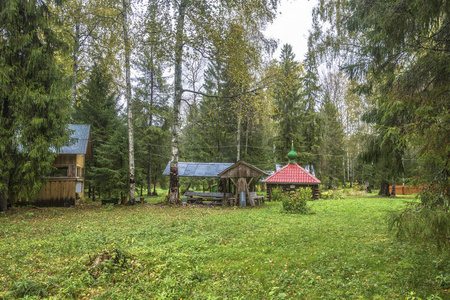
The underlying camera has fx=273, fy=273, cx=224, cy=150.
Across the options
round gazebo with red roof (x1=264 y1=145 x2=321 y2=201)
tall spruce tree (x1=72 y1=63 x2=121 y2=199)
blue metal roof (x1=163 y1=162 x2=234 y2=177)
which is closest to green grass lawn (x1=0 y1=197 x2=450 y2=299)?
blue metal roof (x1=163 y1=162 x2=234 y2=177)

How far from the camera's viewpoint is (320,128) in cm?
2609

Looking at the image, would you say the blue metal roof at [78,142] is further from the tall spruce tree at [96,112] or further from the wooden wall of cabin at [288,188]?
the wooden wall of cabin at [288,188]

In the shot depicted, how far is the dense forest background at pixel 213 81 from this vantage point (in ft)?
14.8

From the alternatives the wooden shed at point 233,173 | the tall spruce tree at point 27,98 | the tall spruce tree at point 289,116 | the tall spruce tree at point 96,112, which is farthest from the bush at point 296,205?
the tall spruce tree at point 96,112

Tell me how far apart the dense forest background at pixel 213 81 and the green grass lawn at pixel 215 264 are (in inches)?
73.0

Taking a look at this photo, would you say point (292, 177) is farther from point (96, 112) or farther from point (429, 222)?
point (429, 222)

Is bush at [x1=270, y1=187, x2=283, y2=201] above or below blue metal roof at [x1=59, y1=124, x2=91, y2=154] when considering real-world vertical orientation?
below

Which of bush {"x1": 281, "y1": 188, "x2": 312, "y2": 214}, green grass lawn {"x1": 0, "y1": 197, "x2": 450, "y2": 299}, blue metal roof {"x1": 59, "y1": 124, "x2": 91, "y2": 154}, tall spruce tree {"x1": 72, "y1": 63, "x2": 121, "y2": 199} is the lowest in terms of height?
green grass lawn {"x1": 0, "y1": 197, "x2": 450, "y2": 299}

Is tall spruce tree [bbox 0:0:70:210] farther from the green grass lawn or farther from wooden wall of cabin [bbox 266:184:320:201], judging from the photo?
wooden wall of cabin [bbox 266:184:320:201]

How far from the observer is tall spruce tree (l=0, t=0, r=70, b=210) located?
11.3 m

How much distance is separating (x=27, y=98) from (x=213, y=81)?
17021 mm

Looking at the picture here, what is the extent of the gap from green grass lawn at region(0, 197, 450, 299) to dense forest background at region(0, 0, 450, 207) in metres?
1.85

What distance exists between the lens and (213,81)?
2622cm

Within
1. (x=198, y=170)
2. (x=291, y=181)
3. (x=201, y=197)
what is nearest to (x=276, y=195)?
(x=291, y=181)
